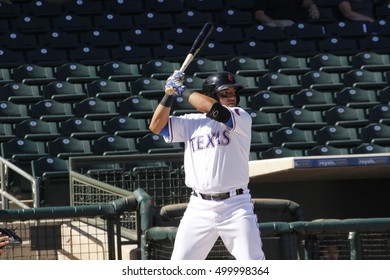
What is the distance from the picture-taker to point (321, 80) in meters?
12.2

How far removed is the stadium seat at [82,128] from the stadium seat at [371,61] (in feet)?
11.4

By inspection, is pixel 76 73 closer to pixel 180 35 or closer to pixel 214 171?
pixel 180 35

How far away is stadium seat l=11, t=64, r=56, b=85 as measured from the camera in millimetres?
11562

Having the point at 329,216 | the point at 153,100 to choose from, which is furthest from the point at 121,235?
the point at 153,100

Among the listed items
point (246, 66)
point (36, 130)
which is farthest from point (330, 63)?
point (36, 130)

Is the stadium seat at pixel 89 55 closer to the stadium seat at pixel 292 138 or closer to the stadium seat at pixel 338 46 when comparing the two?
the stadium seat at pixel 292 138

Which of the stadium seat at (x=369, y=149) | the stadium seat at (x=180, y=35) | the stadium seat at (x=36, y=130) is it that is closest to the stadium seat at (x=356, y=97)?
the stadium seat at (x=369, y=149)

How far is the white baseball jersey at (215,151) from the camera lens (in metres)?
5.88

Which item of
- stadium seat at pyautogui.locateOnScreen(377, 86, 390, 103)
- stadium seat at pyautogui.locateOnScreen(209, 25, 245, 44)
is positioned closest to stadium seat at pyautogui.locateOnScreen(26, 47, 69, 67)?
stadium seat at pyautogui.locateOnScreen(209, 25, 245, 44)

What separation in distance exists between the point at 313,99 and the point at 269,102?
21.3 inches

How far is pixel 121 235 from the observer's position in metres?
7.28

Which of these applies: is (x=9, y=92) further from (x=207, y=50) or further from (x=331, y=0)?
(x=331, y=0)

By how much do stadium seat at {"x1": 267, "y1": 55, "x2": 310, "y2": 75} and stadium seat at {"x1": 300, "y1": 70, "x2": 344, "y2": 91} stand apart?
111mm

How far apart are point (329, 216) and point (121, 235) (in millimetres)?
3571
